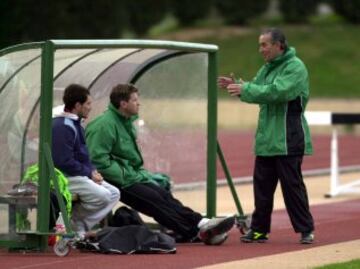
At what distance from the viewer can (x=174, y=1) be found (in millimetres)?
58688

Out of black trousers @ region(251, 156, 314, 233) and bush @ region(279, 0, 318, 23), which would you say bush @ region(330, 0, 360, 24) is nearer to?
bush @ region(279, 0, 318, 23)

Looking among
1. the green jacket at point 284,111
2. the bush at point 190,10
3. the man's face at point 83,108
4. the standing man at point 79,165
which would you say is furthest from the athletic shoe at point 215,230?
the bush at point 190,10

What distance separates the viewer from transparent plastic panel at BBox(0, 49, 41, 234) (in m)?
11.1

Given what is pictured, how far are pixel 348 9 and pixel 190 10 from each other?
7313 millimetres

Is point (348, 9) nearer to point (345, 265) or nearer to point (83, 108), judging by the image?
point (83, 108)

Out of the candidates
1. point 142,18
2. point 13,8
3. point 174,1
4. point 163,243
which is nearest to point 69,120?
point 163,243

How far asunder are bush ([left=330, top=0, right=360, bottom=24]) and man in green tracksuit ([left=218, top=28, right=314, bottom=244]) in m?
46.6

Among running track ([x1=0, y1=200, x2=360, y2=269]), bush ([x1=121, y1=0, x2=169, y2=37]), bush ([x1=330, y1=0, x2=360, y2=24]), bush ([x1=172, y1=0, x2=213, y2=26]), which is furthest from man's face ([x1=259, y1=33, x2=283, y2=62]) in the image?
bush ([x1=172, y1=0, x2=213, y2=26])

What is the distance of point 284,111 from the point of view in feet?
38.1

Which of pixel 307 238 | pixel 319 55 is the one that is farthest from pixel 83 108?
pixel 319 55

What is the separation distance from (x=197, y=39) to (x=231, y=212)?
4076 cm

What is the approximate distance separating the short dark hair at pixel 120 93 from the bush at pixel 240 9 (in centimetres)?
4722

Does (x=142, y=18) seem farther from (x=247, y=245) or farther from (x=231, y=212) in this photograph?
→ (x=247, y=245)

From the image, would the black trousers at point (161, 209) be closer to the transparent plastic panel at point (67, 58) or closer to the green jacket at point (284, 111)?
the green jacket at point (284, 111)
